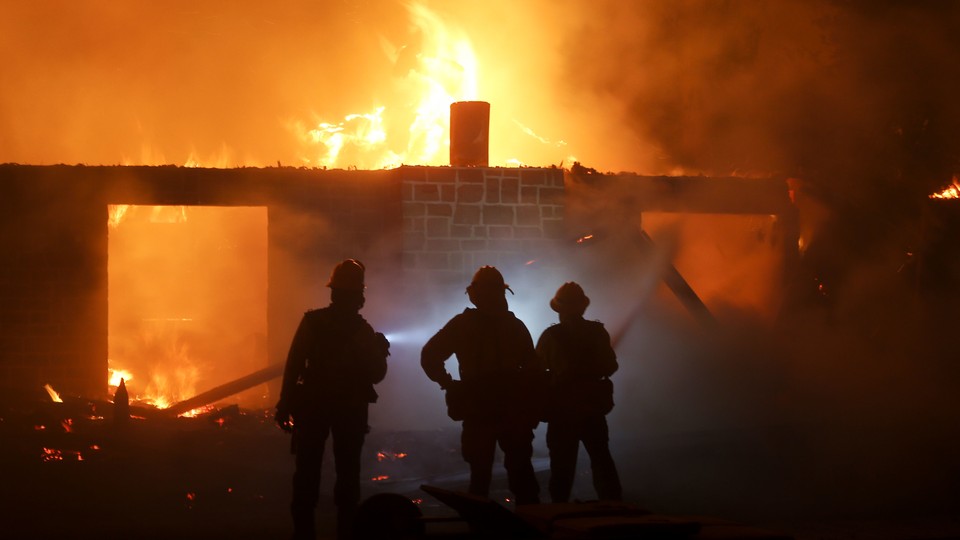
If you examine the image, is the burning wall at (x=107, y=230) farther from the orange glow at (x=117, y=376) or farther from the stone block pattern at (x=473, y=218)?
the orange glow at (x=117, y=376)

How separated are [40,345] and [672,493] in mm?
7263

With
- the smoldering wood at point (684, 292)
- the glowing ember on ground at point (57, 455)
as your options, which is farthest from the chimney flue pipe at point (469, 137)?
the glowing ember on ground at point (57, 455)

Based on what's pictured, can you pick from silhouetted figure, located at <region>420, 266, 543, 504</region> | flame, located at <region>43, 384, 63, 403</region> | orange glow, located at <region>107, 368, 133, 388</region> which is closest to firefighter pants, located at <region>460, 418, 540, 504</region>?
Result: silhouetted figure, located at <region>420, 266, 543, 504</region>

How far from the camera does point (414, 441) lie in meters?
9.94

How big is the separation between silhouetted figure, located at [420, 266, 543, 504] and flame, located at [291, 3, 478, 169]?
824 centimetres

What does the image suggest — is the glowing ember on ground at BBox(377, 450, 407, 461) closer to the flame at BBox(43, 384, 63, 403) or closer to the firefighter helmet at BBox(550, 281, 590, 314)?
the firefighter helmet at BBox(550, 281, 590, 314)

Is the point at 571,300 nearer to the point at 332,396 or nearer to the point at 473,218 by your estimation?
the point at 332,396

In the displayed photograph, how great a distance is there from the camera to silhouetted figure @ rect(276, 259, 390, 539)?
646 cm

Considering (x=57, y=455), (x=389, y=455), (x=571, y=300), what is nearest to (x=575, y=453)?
(x=571, y=300)

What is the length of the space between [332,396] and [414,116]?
9.97 m

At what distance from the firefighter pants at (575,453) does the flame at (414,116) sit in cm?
824

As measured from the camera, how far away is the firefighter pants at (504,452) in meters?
6.64

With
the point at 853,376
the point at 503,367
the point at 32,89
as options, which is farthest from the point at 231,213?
the point at 503,367

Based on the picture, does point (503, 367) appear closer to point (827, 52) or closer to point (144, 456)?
point (144, 456)
